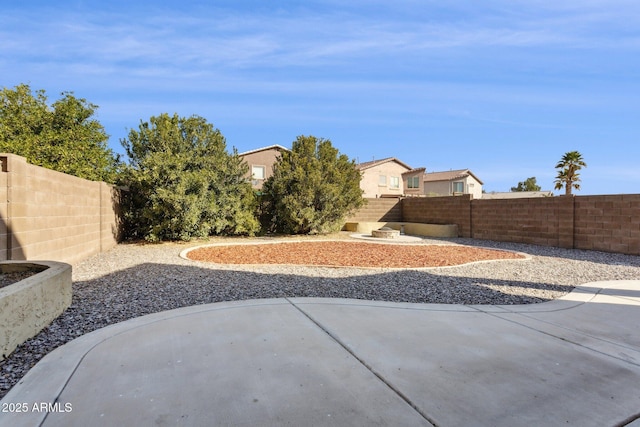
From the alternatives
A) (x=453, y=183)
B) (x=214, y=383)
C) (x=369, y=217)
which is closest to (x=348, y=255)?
(x=214, y=383)

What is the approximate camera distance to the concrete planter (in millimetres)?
3484

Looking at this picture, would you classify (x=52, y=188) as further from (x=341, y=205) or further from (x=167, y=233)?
(x=341, y=205)

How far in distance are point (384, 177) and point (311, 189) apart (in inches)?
913

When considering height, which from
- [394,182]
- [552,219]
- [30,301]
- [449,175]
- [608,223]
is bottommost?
[30,301]

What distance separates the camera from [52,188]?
25.3 feet

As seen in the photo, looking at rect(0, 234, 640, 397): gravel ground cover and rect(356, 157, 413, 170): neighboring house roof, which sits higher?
rect(356, 157, 413, 170): neighboring house roof

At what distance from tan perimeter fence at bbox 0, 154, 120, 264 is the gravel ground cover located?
2.43 ft

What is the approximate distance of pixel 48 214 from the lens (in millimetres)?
7516

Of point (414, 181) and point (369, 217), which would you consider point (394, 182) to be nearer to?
point (414, 181)

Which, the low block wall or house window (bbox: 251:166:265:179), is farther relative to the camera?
house window (bbox: 251:166:265:179)

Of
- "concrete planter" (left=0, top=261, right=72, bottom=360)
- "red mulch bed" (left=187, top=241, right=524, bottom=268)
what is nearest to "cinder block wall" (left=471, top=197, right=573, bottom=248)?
"red mulch bed" (left=187, top=241, right=524, bottom=268)

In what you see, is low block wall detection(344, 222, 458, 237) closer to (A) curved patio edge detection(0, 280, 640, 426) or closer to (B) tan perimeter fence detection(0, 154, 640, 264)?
(B) tan perimeter fence detection(0, 154, 640, 264)

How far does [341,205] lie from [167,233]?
787 centimetres

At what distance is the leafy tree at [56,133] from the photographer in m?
12.8
